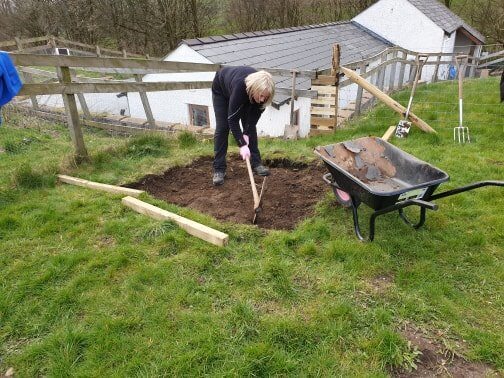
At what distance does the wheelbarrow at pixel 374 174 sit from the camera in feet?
11.0

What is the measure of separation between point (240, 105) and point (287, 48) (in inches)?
427

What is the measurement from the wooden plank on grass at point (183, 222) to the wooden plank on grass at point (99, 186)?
0.83ft

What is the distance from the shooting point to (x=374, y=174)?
427 centimetres

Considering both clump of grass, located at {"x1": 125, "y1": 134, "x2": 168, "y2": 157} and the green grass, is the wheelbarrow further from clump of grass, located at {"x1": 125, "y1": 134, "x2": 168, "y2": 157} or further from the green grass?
clump of grass, located at {"x1": 125, "y1": 134, "x2": 168, "y2": 157}

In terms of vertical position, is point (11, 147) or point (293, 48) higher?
point (293, 48)

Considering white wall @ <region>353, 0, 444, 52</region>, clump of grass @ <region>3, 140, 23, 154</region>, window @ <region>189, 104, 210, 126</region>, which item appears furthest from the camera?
white wall @ <region>353, 0, 444, 52</region>

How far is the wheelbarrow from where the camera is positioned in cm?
337

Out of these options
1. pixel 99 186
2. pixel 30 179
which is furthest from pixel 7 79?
pixel 99 186

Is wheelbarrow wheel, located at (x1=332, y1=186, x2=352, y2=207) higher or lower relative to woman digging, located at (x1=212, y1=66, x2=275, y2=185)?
lower

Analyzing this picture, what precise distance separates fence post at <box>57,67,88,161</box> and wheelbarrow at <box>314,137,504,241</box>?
3.34 m

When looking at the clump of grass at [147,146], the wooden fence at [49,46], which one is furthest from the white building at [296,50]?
the wooden fence at [49,46]

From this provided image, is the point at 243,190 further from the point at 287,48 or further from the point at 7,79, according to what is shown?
the point at 287,48

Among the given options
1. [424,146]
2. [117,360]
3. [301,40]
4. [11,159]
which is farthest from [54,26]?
[117,360]

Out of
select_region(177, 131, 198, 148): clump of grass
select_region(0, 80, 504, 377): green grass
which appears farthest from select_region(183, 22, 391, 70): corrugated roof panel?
select_region(0, 80, 504, 377): green grass
